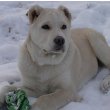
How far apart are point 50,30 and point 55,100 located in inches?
30.5

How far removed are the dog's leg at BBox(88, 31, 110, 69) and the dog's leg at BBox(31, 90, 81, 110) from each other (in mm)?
1105

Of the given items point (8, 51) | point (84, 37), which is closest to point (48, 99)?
point (84, 37)

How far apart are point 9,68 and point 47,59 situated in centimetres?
105

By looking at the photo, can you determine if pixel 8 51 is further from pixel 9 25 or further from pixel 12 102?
pixel 12 102

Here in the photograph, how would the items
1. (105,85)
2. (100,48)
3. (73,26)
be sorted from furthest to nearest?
(73,26) < (100,48) < (105,85)

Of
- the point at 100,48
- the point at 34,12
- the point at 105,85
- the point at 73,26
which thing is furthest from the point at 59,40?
the point at 73,26

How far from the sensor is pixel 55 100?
4242mm

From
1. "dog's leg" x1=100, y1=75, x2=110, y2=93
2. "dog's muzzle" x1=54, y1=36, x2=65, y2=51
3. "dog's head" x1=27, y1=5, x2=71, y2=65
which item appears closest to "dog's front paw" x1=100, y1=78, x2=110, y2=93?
"dog's leg" x1=100, y1=75, x2=110, y2=93

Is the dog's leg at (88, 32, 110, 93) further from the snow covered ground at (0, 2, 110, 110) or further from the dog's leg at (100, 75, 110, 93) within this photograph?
the dog's leg at (100, 75, 110, 93)

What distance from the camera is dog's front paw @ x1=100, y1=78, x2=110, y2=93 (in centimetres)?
474

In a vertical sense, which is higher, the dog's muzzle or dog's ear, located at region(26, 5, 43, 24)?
dog's ear, located at region(26, 5, 43, 24)

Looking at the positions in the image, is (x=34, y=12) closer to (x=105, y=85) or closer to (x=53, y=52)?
(x=53, y=52)

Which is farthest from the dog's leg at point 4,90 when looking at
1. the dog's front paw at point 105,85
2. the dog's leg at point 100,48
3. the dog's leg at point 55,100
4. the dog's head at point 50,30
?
the dog's leg at point 100,48

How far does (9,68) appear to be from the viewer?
5.38 m
